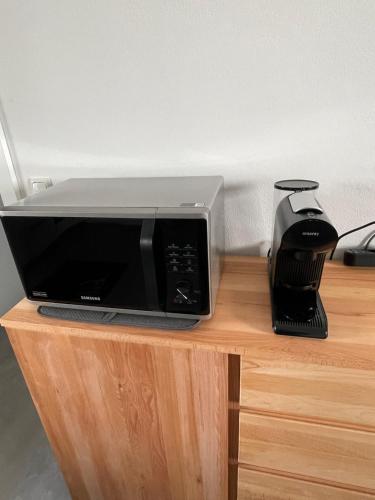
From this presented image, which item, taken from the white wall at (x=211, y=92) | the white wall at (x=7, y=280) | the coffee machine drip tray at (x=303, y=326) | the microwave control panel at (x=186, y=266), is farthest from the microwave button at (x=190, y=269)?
the white wall at (x=7, y=280)

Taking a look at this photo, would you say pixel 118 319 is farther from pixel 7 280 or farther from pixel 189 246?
pixel 7 280

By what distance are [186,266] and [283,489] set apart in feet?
2.35

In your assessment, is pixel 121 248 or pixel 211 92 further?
pixel 211 92

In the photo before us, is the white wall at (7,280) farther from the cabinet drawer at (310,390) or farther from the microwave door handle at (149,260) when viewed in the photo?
the cabinet drawer at (310,390)

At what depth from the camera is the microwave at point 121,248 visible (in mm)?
619

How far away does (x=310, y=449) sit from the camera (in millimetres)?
740

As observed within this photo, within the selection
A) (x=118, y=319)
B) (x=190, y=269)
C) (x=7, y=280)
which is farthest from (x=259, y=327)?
(x=7, y=280)

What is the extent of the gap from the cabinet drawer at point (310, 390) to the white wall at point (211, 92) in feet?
1.46

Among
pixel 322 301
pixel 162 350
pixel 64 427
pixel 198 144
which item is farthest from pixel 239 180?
pixel 64 427

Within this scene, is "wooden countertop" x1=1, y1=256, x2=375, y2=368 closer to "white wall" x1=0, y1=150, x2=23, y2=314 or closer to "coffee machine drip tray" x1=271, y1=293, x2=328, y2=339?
"coffee machine drip tray" x1=271, y1=293, x2=328, y2=339

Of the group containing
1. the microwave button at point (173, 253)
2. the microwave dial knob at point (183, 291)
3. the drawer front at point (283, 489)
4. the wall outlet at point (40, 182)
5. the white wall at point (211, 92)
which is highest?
the white wall at point (211, 92)

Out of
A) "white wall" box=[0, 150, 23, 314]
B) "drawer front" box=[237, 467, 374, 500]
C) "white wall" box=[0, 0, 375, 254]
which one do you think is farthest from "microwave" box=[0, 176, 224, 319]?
"white wall" box=[0, 150, 23, 314]

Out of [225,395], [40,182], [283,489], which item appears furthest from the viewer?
[40,182]

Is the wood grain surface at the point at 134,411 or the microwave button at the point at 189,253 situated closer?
the microwave button at the point at 189,253
